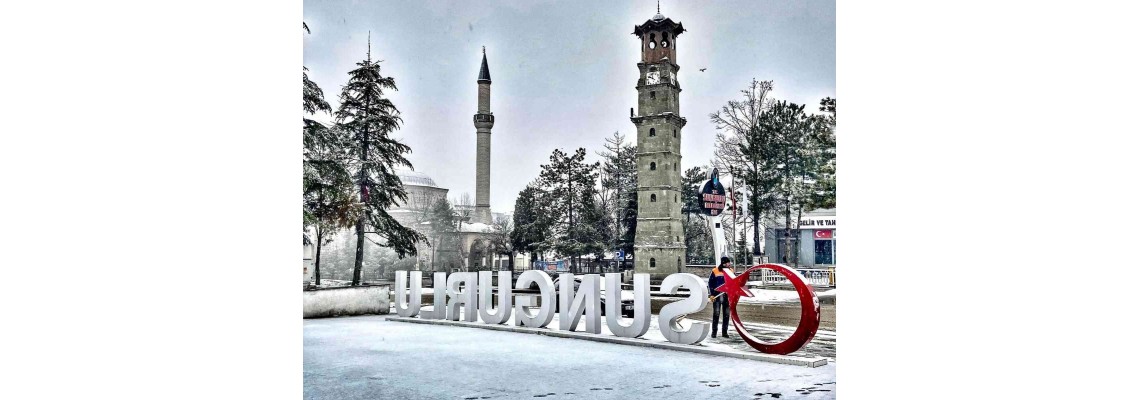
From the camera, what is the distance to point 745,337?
518 cm

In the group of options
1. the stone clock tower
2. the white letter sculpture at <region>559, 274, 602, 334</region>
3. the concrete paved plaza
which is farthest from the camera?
the stone clock tower

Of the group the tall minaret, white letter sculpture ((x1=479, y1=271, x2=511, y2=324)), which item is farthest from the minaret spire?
white letter sculpture ((x1=479, y1=271, x2=511, y2=324))

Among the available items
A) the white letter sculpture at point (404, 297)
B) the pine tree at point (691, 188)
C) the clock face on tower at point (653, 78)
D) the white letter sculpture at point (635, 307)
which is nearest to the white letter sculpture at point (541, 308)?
the white letter sculpture at point (635, 307)

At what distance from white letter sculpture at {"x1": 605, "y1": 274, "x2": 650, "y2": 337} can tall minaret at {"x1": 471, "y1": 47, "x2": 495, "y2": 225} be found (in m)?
2.74

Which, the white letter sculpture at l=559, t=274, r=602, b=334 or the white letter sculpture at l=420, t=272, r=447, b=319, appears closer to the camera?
the white letter sculpture at l=559, t=274, r=602, b=334

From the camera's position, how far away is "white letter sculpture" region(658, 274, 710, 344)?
552cm

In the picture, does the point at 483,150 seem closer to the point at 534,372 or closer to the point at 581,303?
the point at 581,303

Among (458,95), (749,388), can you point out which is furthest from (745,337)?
(458,95)

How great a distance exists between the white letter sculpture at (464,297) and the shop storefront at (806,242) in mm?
2722

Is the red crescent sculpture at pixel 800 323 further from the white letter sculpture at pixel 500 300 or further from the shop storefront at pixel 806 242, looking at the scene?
the white letter sculpture at pixel 500 300

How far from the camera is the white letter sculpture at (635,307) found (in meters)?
5.93

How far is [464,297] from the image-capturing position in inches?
293

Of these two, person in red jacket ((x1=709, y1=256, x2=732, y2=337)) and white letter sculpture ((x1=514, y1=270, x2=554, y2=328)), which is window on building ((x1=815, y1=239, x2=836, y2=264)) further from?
white letter sculpture ((x1=514, y1=270, x2=554, y2=328))
